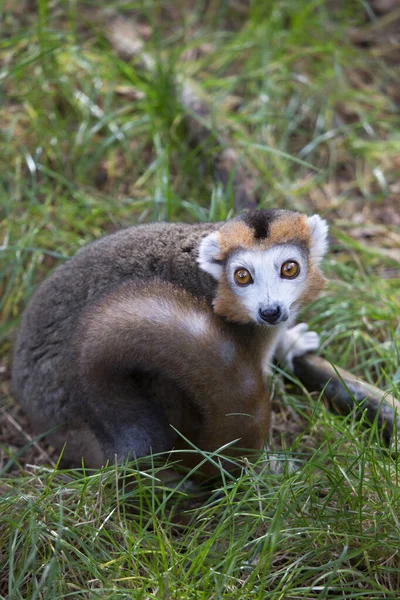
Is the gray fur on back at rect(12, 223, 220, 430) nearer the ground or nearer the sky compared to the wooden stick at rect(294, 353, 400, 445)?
nearer the sky

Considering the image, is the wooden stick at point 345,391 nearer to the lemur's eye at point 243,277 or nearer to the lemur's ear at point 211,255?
the lemur's eye at point 243,277

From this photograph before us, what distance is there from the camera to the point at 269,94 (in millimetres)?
6793

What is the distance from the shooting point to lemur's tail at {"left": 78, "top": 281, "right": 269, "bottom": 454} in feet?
12.3

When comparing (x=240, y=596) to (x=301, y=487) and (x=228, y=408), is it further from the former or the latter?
(x=228, y=408)

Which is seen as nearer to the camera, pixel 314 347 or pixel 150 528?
pixel 150 528

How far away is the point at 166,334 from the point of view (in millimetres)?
3734

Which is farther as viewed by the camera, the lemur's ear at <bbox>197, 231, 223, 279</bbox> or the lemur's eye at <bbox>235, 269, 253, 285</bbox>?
the lemur's ear at <bbox>197, 231, 223, 279</bbox>

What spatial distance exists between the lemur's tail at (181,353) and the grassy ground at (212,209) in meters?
0.35

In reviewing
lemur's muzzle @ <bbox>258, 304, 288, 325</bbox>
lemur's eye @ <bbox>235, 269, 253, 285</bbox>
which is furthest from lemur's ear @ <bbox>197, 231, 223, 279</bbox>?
lemur's muzzle @ <bbox>258, 304, 288, 325</bbox>

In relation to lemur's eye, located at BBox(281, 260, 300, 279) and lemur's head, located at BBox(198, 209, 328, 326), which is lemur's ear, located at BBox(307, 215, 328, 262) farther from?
lemur's eye, located at BBox(281, 260, 300, 279)

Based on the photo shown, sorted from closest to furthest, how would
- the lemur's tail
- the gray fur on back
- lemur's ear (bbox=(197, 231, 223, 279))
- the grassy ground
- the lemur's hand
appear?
the grassy ground
the lemur's tail
lemur's ear (bbox=(197, 231, 223, 279))
the gray fur on back
the lemur's hand

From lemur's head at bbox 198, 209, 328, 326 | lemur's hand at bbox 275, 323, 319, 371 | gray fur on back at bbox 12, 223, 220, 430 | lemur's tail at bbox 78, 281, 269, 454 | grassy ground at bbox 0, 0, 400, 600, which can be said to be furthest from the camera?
lemur's hand at bbox 275, 323, 319, 371

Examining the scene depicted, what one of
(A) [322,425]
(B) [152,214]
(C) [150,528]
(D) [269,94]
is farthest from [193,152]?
(C) [150,528]

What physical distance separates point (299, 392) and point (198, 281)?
3.91 feet
